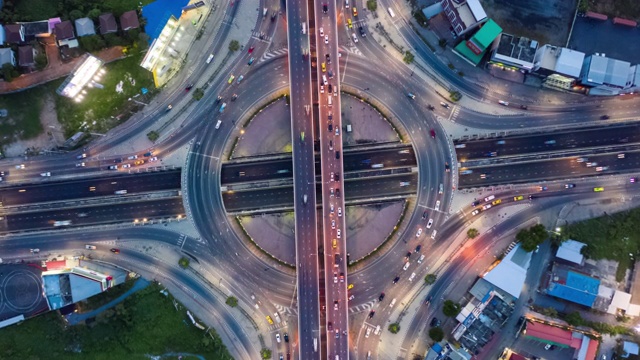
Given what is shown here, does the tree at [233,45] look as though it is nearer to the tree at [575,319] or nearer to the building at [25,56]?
the building at [25,56]

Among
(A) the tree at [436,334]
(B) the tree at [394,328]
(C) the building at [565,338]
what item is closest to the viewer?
(C) the building at [565,338]

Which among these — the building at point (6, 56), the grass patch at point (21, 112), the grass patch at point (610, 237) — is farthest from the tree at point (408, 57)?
the building at point (6, 56)

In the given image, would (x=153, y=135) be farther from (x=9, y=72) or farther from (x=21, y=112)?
(x=9, y=72)

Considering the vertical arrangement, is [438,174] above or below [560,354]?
above

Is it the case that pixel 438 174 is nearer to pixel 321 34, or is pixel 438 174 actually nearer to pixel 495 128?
pixel 495 128

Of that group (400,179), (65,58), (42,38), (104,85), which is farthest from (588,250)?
(42,38)

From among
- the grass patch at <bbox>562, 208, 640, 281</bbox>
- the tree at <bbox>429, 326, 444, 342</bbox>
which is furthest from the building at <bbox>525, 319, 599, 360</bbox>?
the tree at <bbox>429, 326, 444, 342</bbox>
